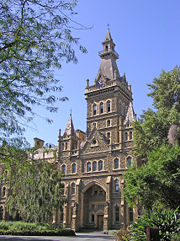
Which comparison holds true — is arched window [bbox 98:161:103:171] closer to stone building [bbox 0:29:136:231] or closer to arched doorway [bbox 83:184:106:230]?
stone building [bbox 0:29:136:231]

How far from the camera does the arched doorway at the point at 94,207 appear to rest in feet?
124

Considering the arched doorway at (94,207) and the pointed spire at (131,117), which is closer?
the arched doorway at (94,207)

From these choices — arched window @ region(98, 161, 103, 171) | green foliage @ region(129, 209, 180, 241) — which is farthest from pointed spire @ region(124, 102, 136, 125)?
green foliage @ region(129, 209, 180, 241)

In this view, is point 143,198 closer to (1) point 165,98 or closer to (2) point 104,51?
(1) point 165,98

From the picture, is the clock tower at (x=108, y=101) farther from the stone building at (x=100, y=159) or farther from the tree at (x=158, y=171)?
the tree at (x=158, y=171)

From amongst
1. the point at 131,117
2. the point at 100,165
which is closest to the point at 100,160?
the point at 100,165

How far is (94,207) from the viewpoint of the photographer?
38.8 m

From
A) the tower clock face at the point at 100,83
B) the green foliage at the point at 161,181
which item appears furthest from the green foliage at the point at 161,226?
the tower clock face at the point at 100,83

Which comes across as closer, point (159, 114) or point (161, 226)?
point (161, 226)

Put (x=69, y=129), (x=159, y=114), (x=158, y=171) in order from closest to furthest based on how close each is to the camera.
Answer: (x=158, y=171), (x=159, y=114), (x=69, y=129)

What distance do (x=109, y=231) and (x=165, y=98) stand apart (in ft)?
55.9

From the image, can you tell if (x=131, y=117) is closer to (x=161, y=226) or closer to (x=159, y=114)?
(x=159, y=114)

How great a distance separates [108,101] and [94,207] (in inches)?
666

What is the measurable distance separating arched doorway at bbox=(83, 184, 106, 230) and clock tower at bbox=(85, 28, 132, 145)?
7.56 metres
